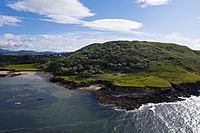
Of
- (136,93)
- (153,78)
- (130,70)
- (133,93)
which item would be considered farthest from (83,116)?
(130,70)

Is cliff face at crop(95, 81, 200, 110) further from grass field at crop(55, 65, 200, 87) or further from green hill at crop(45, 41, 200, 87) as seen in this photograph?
green hill at crop(45, 41, 200, 87)

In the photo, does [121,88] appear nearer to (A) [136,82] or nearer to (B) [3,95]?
(A) [136,82]

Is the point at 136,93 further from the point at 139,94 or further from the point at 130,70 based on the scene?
the point at 130,70

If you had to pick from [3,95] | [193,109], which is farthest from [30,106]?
[193,109]

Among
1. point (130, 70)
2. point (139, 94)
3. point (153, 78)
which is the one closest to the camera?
point (139, 94)

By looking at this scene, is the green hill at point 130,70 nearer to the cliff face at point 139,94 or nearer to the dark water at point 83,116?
the cliff face at point 139,94

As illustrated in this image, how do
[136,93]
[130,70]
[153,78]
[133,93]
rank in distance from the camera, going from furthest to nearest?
[130,70] → [153,78] → [136,93] → [133,93]

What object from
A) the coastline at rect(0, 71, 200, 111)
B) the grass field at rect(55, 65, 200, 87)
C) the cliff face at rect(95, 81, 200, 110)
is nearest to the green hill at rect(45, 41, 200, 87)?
the grass field at rect(55, 65, 200, 87)
